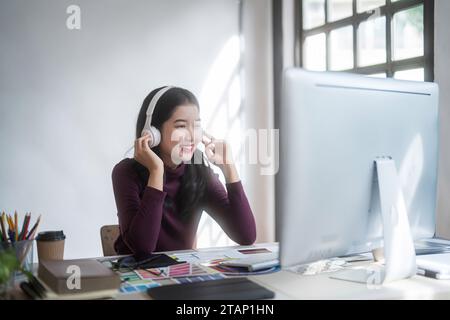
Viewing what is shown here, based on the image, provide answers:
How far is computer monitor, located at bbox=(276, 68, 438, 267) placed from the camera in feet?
3.11

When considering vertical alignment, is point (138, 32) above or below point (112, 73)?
above

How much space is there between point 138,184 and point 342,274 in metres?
0.79

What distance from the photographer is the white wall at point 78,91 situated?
270cm

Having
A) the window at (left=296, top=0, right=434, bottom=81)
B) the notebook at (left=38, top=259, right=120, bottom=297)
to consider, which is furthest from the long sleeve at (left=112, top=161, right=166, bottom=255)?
the window at (left=296, top=0, right=434, bottom=81)

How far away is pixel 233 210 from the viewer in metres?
1.72

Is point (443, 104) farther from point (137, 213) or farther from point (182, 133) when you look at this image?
point (137, 213)

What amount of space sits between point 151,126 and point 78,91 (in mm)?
1346

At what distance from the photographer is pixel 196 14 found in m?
3.26

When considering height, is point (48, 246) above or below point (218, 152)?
below

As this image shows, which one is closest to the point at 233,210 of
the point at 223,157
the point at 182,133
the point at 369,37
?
the point at 223,157

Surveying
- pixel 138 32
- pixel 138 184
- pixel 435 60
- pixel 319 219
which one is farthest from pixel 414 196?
pixel 138 32

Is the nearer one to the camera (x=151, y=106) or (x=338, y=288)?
(x=338, y=288)

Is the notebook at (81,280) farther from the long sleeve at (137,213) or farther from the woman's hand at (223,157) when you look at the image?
the woman's hand at (223,157)
